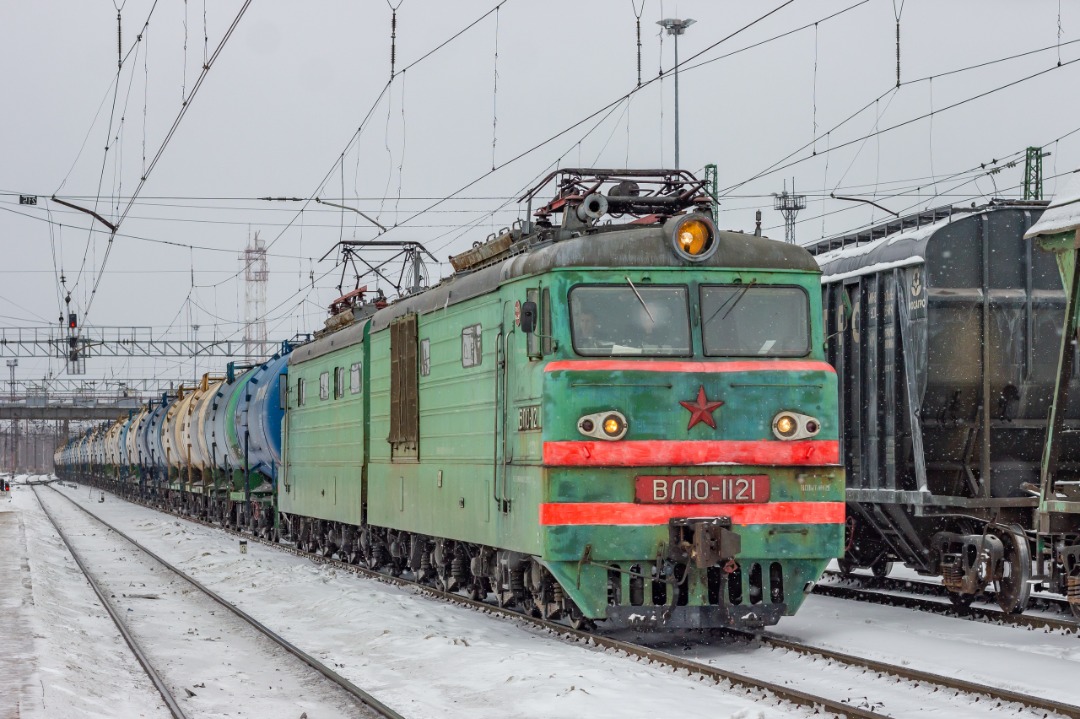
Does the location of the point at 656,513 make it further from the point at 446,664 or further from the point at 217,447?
the point at 217,447

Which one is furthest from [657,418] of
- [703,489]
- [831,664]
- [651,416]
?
[831,664]

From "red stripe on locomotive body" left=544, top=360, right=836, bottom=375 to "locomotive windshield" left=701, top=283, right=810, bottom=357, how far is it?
0.13 meters

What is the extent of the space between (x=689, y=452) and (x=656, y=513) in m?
0.60

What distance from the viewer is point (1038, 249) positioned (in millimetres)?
14938

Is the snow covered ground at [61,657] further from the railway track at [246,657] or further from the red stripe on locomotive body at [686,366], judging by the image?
the red stripe on locomotive body at [686,366]

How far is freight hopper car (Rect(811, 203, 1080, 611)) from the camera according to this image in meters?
14.6

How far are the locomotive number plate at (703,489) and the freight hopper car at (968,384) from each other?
9.50 ft

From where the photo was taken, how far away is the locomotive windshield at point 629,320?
12312 millimetres

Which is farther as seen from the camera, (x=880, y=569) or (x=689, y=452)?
(x=880, y=569)

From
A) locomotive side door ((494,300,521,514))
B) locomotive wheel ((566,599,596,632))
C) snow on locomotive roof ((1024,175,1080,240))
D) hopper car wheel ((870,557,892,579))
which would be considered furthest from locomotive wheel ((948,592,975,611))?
locomotive side door ((494,300,521,514))

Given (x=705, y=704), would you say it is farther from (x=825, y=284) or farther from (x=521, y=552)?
(x=825, y=284)

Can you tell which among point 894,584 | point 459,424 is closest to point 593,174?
point 459,424

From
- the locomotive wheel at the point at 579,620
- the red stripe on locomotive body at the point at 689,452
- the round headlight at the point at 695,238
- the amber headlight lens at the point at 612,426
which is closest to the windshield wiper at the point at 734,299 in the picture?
the round headlight at the point at 695,238

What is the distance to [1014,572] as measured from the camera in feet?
46.0
